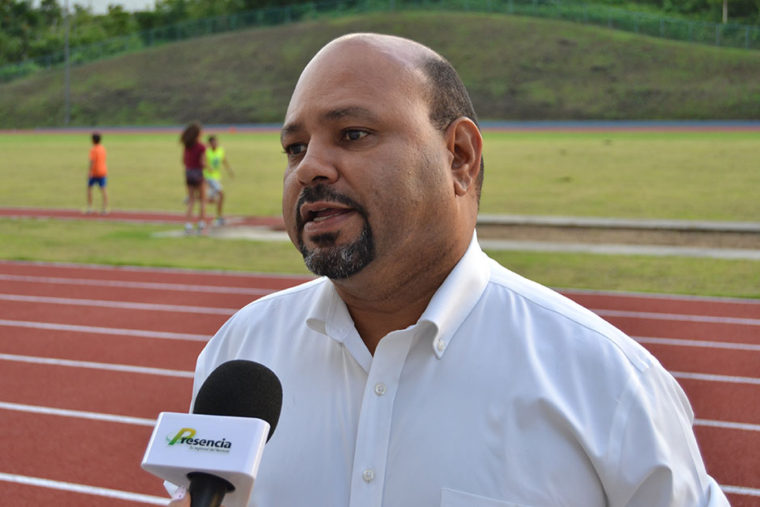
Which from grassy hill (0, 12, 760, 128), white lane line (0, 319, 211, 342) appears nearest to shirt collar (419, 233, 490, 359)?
white lane line (0, 319, 211, 342)

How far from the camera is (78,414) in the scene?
20.4ft

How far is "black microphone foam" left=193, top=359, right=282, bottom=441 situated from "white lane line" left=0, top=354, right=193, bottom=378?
17.5 ft

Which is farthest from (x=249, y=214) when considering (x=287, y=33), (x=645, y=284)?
(x=287, y=33)

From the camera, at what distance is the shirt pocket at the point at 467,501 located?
5.21ft

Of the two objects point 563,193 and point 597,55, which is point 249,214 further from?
point 597,55

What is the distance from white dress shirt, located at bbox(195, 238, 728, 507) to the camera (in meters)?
1.59

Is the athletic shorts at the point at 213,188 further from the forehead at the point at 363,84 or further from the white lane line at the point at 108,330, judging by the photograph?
the forehead at the point at 363,84

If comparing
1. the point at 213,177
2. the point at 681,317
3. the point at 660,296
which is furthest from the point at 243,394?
the point at 213,177

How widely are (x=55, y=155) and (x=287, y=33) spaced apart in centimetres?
4040

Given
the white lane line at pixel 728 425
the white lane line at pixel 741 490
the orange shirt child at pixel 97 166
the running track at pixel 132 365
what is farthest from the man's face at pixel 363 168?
the orange shirt child at pixel 97 166

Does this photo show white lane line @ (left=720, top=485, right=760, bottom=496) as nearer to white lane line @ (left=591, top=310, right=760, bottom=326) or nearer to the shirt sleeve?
the shirt sleeve

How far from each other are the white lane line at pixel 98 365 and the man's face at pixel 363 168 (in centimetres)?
541

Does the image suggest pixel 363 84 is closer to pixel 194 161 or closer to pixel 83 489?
pixel 83 489

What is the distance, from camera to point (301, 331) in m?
1.92
